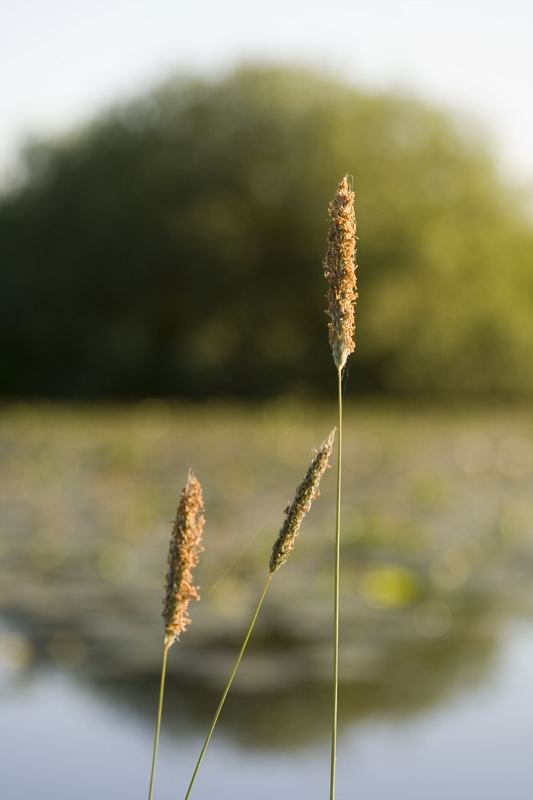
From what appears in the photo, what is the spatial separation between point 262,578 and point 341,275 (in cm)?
334

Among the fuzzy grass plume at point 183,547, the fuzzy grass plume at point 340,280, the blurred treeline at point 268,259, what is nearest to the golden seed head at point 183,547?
the fuzzy grass plume at point 183,547

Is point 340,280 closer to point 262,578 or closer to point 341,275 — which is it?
point 341,275

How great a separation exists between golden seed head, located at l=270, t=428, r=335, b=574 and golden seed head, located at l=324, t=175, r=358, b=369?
0.07 metres

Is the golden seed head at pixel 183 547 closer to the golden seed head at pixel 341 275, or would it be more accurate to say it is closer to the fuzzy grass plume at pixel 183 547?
the fuzzy grass plume at pixel 183 547

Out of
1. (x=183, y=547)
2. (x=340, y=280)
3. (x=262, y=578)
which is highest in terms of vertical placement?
(x=340, y=280)

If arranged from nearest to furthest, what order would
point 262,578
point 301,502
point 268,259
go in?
1. point 301,502
2. point 262,578
3. point 268,259

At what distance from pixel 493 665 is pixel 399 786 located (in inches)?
32.7

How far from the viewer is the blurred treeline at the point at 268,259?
48.6 ft

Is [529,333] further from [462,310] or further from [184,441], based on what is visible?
[184,441]

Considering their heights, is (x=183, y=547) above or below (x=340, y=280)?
below

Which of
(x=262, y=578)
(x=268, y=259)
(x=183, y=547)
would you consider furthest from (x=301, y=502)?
(x=268, y=259)

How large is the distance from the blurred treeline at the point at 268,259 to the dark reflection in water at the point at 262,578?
265 inches

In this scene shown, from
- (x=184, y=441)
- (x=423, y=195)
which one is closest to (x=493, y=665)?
(x=184, y=441)

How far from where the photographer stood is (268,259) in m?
15.0
